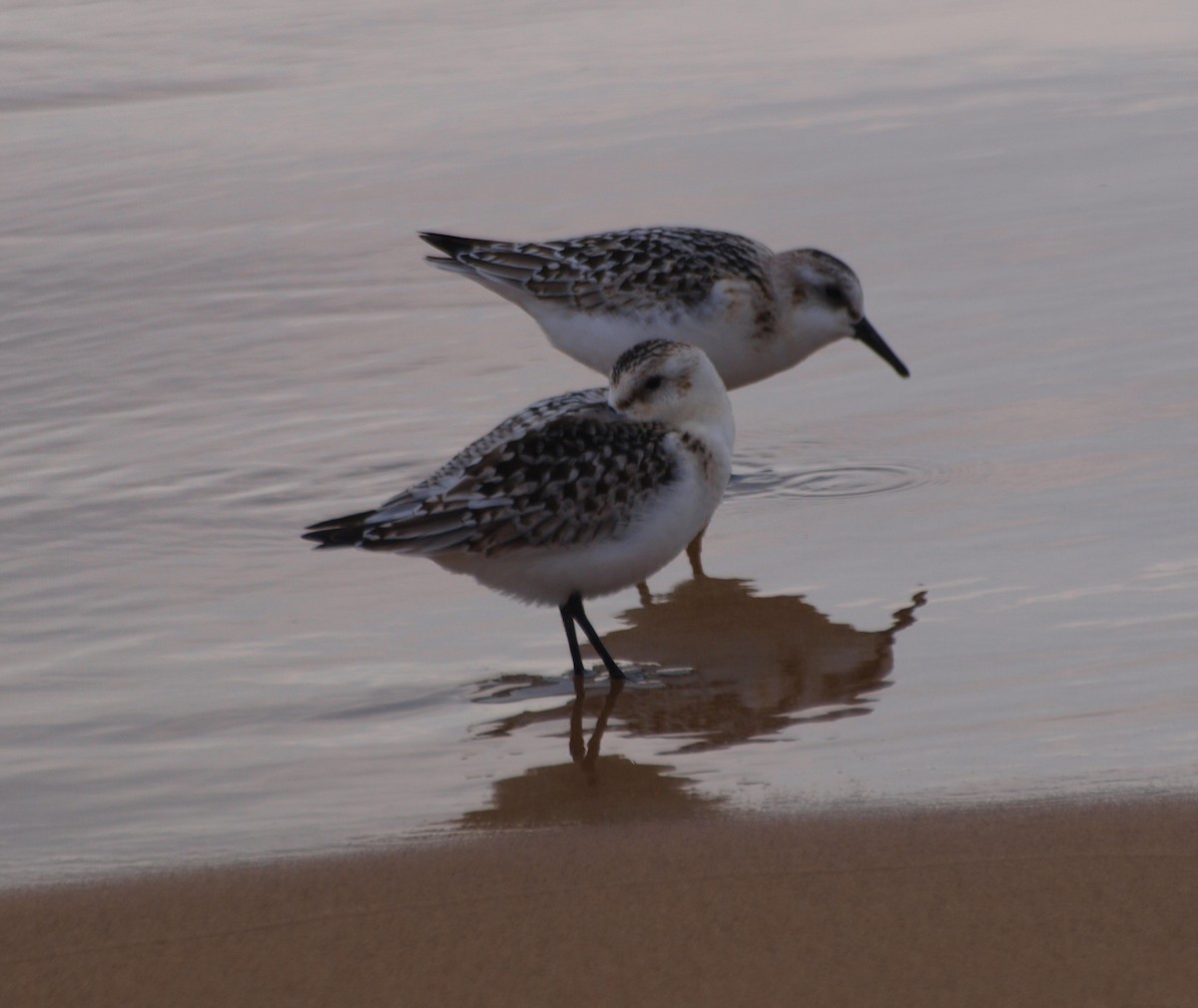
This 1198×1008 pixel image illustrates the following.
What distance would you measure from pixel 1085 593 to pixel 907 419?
2016 millimetres

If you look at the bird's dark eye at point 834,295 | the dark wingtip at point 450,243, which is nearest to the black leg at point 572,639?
the bird's dark eye at point 834,295

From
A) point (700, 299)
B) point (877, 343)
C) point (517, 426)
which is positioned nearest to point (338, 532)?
point (517, 426)

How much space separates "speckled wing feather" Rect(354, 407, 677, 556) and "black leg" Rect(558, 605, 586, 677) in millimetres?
266

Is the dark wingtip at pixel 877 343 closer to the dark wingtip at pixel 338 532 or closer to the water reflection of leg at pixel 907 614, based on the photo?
the water reflection of leg at pixel 907 614

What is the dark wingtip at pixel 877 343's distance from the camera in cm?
810

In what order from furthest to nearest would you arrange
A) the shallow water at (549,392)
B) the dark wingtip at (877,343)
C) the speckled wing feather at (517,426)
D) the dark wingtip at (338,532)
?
the dark wingtip at (877,343), the speckled wing feather at (517,426), the dark wingtip at (338,532), the shallow water at (549,392)

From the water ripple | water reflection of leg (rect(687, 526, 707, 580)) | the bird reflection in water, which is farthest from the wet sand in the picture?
the water ripple

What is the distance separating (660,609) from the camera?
259 inches

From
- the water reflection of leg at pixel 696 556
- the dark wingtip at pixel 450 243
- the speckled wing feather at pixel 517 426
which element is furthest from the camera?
the dark wingtip at pixel 450 243

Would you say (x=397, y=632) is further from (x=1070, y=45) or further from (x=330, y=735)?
(x=1070, y=45)

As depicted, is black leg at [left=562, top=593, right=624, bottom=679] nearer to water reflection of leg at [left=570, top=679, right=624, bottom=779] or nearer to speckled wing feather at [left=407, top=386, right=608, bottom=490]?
water reflection of leg at [left=570, top=679, right=624, bottom=779]

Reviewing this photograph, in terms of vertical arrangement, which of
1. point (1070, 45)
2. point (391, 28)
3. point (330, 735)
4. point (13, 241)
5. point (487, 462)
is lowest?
point (330, 735)

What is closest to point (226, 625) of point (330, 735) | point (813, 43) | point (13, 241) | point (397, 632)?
point (397, 632)

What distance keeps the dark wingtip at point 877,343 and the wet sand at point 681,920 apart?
3842 millimetres
